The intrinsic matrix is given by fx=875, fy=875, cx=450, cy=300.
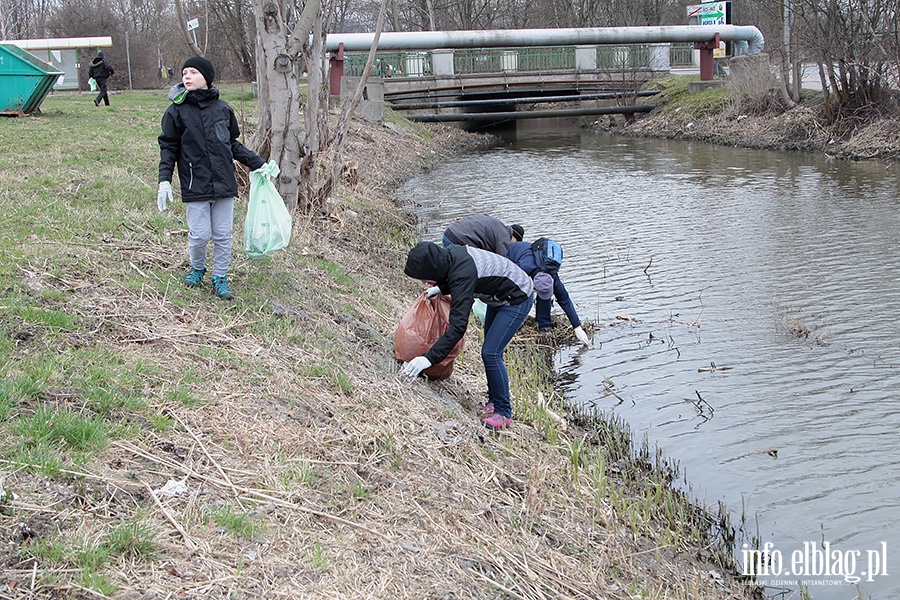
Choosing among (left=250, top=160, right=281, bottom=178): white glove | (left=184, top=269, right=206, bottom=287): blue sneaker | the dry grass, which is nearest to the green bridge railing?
(left=250, top=160, right=281, bottom=178): white glove

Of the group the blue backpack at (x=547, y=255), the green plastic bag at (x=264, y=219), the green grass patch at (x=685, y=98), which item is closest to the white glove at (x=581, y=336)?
the blue backpack at (x=547, y=255)

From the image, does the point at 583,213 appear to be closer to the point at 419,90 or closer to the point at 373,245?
the point at 373,245

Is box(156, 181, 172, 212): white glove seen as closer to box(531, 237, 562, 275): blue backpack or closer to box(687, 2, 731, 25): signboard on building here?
box(531, 237, 562, 275): blue backpack

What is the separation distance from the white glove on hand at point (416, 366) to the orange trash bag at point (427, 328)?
0.29 metres

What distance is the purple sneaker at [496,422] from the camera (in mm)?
6051

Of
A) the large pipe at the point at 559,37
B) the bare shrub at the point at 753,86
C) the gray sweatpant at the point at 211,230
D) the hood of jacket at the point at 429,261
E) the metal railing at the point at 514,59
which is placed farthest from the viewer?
the metal railing at the point at 514,59

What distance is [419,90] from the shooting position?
35.1 meters

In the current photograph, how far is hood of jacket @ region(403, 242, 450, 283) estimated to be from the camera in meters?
5.66

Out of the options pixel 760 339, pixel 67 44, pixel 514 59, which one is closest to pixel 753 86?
pixel 514 59

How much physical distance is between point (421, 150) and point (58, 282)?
21.3 metres

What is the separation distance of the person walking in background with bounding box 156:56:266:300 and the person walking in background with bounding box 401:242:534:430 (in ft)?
5.38

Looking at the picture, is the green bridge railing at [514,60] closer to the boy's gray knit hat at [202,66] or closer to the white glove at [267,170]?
the white glove at [267,170]

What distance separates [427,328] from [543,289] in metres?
2.44

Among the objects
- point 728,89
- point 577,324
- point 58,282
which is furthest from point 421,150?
point 58,282
